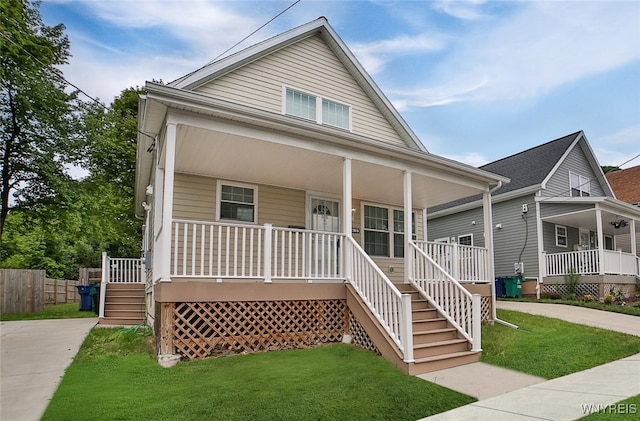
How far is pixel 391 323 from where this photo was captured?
21.3 feet

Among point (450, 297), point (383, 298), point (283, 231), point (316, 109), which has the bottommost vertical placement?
point (450, 297)

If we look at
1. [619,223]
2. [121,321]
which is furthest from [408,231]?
[619,223]

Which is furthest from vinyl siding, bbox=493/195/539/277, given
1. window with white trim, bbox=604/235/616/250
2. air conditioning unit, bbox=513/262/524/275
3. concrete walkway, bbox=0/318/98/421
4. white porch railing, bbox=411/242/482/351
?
concrete walkway, bbox=0/318/98/421

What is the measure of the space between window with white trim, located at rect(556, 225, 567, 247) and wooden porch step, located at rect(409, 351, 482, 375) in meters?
12.2

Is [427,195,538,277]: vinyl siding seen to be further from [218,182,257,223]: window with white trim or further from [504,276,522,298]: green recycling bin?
[218,182,257,223]: window with white trim

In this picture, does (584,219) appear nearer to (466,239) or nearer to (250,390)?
(466,239)

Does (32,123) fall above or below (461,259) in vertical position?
above

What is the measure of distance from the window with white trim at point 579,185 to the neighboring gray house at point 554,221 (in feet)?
0.14

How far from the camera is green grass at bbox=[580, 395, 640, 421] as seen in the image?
400 centimetres

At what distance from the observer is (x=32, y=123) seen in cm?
1512

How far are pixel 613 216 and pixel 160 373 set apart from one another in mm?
17317

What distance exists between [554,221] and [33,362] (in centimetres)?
1664

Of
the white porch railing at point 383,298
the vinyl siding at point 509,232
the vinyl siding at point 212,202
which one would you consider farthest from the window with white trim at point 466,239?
the white porch railing at point 383,298

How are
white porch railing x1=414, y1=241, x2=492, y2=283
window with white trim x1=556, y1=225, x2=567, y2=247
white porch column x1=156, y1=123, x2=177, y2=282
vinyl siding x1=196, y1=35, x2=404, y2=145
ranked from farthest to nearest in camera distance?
window with white trim x1=556, y1=225, x2=567, y2=247
vinyl siding x1=196, y1=35, x2=404, y2=145
white porch railing x1=414, y1=241, x2=492, y2=283
white porch column x1=156, y1=123, x2=177, y2=282
